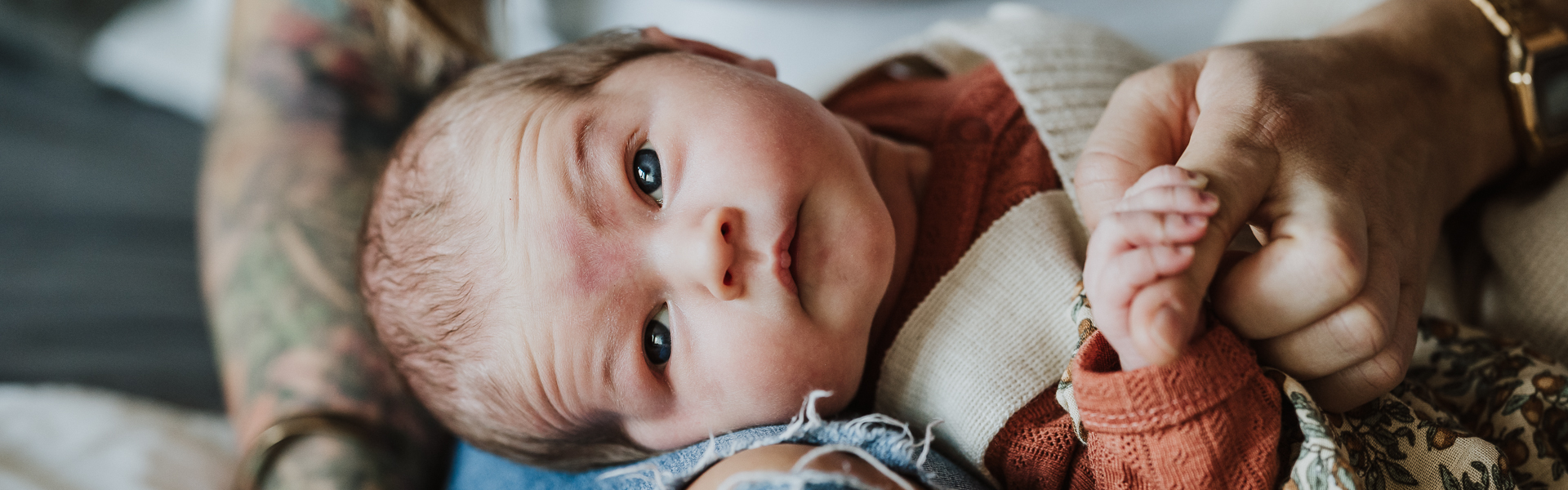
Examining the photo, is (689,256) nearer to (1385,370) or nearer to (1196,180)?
(1196,180)

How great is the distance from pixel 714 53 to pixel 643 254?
343 millimetres

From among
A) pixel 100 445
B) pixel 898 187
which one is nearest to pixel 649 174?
pixel 898 187

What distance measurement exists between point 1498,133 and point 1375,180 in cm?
36

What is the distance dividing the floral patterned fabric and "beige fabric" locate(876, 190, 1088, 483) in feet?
0.21

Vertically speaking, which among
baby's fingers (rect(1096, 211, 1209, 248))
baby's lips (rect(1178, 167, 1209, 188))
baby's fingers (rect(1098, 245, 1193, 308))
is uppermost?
baby's lips (rect(1178, 167, 1209, 188))

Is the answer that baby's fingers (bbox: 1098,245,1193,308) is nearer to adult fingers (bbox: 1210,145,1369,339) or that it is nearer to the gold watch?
adult fingers (bbox: 1210,145,1369,339)

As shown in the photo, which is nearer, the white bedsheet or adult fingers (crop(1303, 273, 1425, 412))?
adult fingers (crop(1303, 273, 1425, 412))

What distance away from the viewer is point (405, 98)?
136 centimetres

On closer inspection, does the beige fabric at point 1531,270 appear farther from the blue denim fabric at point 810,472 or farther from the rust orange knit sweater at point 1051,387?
the blue denim fabric at point 810,472

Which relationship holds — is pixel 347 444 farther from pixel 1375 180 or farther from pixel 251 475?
pixel 1375 180

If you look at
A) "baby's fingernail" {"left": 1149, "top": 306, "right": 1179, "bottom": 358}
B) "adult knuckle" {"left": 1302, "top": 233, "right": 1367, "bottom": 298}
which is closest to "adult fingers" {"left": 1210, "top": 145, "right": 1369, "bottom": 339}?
"adult knuckle" {"left": 1302, "top": 233, "right": 1367, "bottom": 298}

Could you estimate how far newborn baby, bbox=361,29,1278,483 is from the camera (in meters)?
0.78

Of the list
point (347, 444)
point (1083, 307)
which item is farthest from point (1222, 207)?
point (347, 444)

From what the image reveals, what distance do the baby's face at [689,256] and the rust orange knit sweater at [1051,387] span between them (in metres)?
0.11
